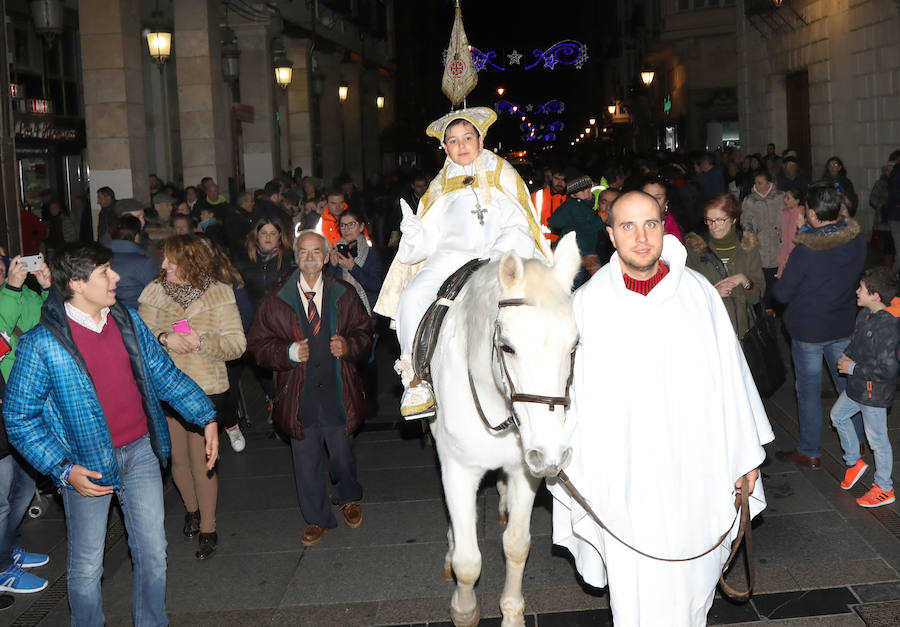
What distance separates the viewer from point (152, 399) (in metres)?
4.97

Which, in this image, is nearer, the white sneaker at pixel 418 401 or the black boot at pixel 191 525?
the white sneaker at pixel 418 401

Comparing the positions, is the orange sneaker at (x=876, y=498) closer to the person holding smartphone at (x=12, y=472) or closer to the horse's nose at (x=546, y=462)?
the horse's nose at (x=546, y=462)

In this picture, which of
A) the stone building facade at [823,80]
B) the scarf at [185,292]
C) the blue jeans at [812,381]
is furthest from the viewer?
the stone building facade at [823,80]

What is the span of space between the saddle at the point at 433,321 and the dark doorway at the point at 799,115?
19916 mm

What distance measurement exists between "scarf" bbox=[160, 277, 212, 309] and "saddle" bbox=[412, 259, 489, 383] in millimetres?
1822

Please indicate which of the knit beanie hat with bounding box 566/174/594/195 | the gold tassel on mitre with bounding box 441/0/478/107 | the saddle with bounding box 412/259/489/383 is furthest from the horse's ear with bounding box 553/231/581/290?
the knit beanie hat with bounding box 566/174/594/195

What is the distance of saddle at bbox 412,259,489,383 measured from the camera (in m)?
5.47

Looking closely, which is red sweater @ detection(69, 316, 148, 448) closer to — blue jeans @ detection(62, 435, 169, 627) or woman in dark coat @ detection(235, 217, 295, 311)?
blue jeans @ detection(62, 435, 169, 627)

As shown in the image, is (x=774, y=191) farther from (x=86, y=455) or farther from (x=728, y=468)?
(x=86, y=455)

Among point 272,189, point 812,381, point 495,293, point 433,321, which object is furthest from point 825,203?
point 272,189

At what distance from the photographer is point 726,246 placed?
7195 millimetres

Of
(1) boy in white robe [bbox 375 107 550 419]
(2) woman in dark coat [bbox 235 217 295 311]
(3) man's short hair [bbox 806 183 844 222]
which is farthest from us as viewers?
(2) woman in dark coat [bbox 235 217 295 311]

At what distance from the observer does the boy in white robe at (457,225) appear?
6.14m

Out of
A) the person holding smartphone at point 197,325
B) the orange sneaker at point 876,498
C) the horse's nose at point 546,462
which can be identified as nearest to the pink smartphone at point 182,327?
the person holding smartphone at point 197,325
